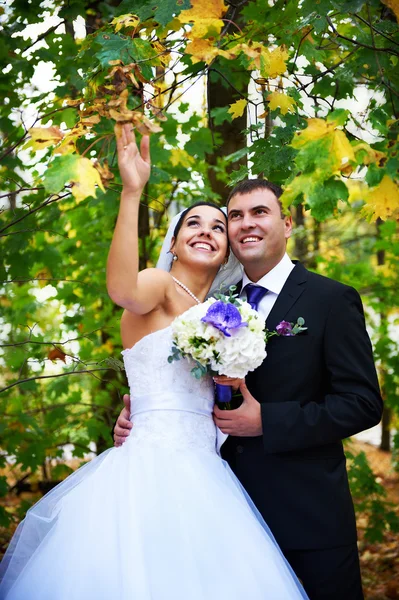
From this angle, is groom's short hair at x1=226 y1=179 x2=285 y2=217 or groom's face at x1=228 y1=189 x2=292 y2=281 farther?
groom's short hair at x1=226 y1=179 x2=285 y2=217

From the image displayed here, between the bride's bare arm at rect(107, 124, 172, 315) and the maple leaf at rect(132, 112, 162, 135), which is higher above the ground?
the maple leaf at rect(132, 112, 162, 135)

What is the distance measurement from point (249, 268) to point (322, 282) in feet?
1.24

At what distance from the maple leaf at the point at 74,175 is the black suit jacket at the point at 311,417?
3.90ft

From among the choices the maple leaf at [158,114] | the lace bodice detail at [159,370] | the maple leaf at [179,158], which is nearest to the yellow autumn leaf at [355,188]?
the maple leaf at [179,158]

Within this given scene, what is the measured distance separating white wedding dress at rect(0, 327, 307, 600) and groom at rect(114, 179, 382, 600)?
12 cm

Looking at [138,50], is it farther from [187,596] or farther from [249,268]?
[187,596]

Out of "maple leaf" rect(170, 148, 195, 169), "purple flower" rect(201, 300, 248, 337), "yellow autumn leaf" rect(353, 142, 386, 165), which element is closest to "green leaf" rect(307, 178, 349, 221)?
"yellow autumn leaf" rect(353, 142, 386, 165)

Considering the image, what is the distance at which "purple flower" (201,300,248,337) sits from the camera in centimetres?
247

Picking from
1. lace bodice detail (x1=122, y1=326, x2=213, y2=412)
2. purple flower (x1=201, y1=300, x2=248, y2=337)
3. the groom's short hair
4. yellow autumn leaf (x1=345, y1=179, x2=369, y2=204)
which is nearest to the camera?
purple flower (x1=201, y1=300, x2=248, y2=337)

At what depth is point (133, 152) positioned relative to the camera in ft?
7.50

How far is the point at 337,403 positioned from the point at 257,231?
0.93 meters

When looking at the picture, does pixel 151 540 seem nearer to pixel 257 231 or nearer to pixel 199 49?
pixel 257 231

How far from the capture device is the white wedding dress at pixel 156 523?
2299mm

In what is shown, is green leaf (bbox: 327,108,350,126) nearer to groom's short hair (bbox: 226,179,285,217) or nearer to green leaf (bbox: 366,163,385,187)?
green leaf (bbox: 366,163,385,187)
